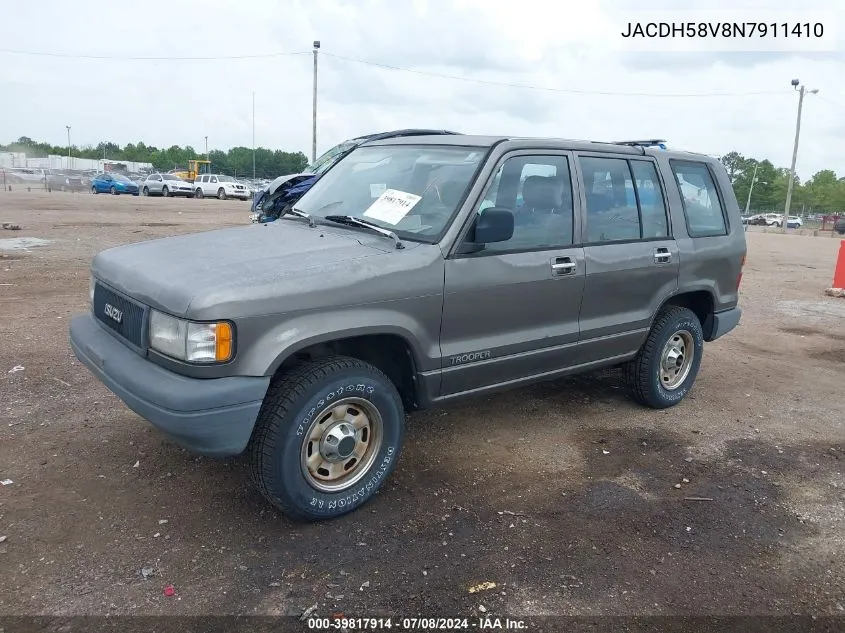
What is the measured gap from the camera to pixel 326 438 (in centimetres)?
343

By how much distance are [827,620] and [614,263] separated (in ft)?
7.88

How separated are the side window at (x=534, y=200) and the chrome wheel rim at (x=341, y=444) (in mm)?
1179

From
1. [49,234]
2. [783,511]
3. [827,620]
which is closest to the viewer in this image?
[827,620]

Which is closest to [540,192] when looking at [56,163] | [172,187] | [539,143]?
[539,143]

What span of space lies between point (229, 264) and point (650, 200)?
3.16 m

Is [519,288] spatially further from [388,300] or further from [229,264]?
[229,264]

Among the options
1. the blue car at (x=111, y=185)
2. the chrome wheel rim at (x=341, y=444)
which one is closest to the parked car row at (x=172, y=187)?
the blue car at (x=111, y=185)

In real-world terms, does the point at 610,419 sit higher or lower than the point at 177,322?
lower

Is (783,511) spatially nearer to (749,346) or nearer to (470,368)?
(470,368)

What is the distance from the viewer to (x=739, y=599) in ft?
9.90

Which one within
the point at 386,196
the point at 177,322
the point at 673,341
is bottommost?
the point at 673,341

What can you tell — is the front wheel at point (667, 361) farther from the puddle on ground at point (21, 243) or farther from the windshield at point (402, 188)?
the puddle on ground at point (21, 243)

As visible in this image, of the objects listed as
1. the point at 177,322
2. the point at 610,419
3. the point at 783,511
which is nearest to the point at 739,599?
the point at 783,511

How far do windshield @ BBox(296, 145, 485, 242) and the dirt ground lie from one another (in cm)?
151
